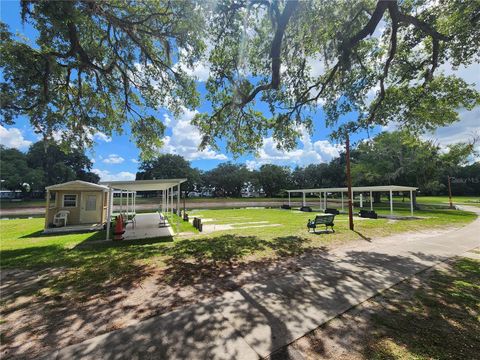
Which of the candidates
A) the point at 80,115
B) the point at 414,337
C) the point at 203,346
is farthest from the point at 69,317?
the point at 80,115

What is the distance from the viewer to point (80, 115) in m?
11.5

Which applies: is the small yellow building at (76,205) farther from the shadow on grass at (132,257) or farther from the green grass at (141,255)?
the shadow on grass at (132,257)

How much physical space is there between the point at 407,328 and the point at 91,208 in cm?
1764

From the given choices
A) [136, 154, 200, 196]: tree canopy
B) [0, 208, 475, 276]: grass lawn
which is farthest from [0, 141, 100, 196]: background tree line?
[0, 208, 475, 276]: grass lawn

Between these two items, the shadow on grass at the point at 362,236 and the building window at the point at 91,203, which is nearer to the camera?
the shadow on grass at the point at 362,236

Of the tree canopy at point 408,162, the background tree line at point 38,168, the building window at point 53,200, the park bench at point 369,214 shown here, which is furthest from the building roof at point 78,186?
the tree canopy at point 408,162

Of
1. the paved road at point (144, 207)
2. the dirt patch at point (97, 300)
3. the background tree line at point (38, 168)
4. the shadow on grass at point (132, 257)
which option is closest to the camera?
the dirt patch at point (97, 300)

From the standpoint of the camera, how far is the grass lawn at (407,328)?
2740 millimetres

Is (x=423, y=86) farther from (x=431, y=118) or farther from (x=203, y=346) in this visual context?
(x=203, y=346)

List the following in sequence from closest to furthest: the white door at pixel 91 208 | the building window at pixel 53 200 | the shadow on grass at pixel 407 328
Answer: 1. the shadow on grass at pixel 407 328
2. the building window at pixel 53 200
3. the white door at pixel 91 208

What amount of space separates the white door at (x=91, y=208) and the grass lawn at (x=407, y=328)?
16.5 meters

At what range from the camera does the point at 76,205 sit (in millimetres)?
15141

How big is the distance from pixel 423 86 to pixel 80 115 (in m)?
16.5

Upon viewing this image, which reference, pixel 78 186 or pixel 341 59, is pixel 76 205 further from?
pixel 341 59
